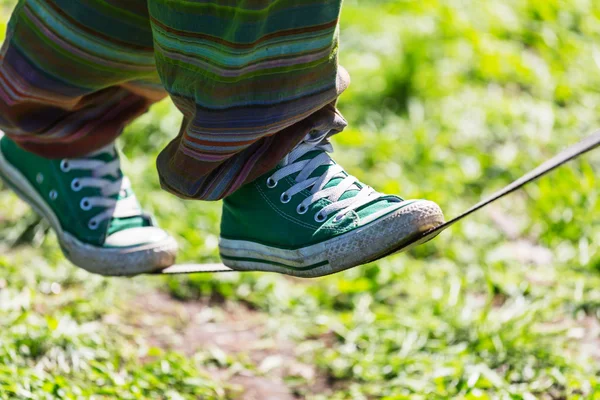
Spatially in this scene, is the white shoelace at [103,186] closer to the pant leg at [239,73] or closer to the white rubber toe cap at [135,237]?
the white rubber toe cap at [135,237]

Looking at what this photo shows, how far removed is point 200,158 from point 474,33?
285 centimetres

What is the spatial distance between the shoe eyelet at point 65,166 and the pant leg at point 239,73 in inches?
20.0

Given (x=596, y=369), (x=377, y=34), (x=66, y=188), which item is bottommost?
(x=377, y=34)

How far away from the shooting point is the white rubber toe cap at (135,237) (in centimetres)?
193

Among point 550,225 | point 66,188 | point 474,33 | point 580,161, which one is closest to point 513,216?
point 550,225

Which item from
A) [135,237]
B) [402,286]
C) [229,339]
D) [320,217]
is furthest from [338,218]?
[402,286]

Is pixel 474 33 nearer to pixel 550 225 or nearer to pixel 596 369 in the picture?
pixel 550 225

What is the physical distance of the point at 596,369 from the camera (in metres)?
2.26

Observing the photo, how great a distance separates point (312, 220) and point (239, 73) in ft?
1.02

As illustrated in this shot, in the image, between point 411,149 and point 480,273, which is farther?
point 411,149

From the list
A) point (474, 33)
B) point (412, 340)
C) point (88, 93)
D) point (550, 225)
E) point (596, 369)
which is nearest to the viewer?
point (88, 93)

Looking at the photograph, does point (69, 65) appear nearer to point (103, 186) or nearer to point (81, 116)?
point (81, 116)

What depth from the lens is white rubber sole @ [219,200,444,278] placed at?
151 centimetres

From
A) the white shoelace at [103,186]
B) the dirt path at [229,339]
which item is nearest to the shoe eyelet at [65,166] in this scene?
the white shoelace at [103,186]
